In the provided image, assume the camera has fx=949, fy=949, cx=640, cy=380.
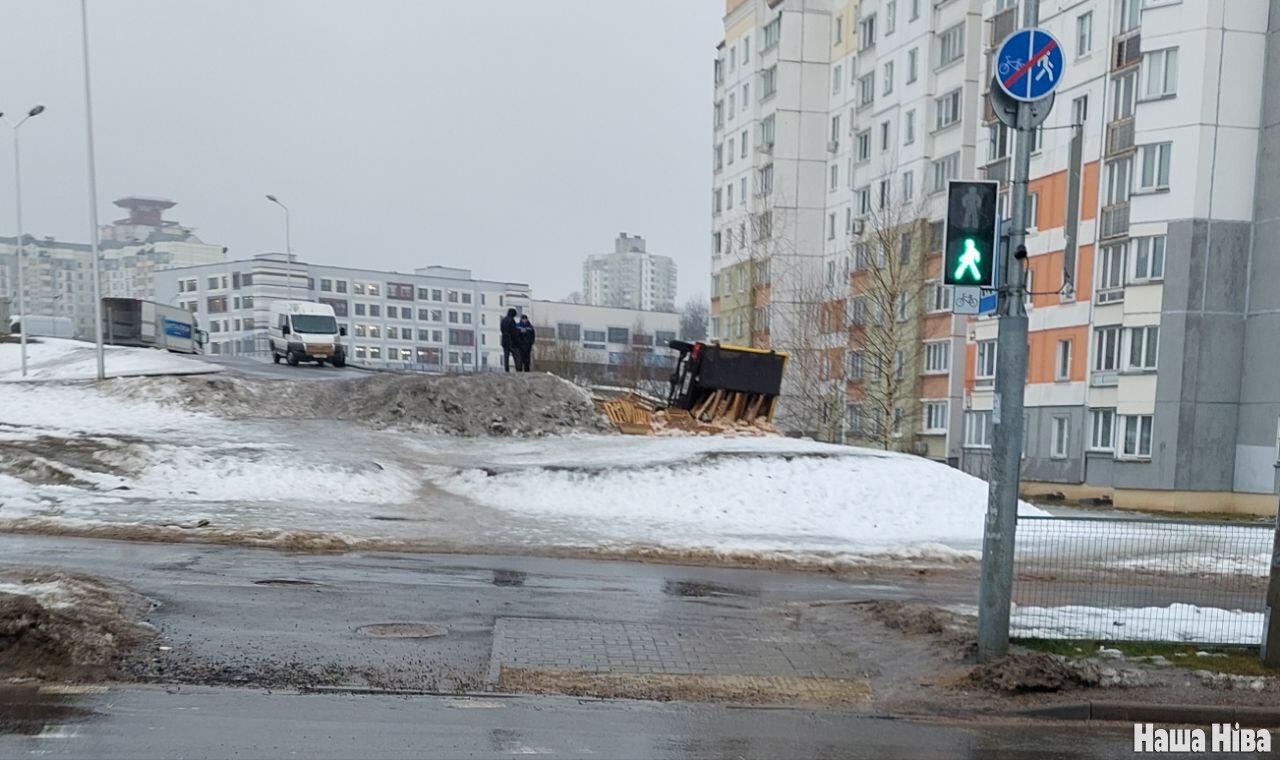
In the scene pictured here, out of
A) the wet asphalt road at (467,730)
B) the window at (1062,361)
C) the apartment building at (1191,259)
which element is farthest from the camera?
the window at (1062,361)

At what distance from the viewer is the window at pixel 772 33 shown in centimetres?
5684

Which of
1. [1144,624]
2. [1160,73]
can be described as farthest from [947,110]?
[1144,624]

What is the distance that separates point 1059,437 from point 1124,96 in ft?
40.6

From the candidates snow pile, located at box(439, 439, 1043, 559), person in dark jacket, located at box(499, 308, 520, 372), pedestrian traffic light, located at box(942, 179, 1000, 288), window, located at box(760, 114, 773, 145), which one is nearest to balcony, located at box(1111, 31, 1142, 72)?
snow pile, located at box(439, 439, 1043, 559)

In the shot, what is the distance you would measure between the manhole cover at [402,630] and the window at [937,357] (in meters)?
36.9

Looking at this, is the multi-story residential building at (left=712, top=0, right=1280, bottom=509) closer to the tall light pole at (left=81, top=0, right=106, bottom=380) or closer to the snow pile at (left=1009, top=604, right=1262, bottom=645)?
the snow pile at (left=1009, top=604, right=1262, bottom=645)

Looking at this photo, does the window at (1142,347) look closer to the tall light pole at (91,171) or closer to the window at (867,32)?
the window at (867,32)

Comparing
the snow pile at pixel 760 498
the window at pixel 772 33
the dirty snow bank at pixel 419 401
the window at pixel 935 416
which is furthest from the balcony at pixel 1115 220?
the window at pixel 772 33

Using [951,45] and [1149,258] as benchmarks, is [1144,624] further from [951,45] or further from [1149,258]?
[951,45]

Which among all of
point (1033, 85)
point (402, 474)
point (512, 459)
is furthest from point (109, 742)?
point (512, 459)

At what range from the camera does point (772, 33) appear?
190ft

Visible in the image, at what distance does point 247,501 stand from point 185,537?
10.4ft

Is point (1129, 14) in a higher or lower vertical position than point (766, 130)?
lower

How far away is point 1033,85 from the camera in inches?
306
